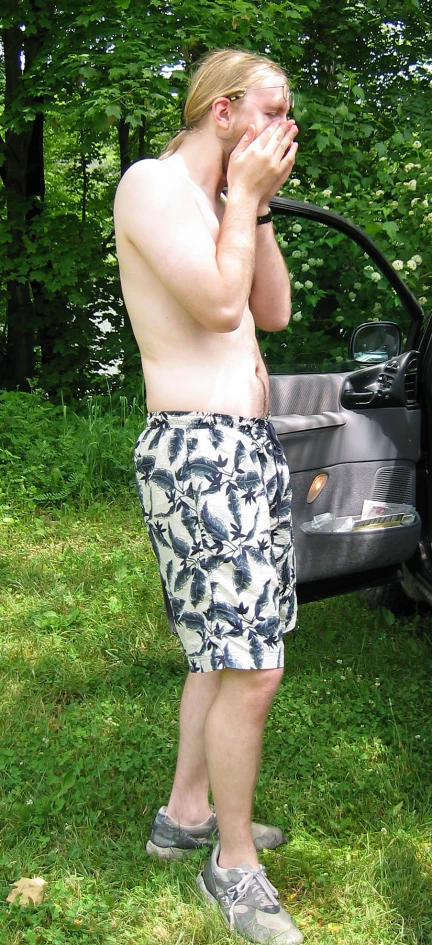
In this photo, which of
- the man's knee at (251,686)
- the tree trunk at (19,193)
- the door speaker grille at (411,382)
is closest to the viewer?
the man's knee at (251,686)

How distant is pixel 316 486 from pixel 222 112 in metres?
1.27

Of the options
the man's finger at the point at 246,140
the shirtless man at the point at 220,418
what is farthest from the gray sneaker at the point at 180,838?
the man's finger at the point at 246,140

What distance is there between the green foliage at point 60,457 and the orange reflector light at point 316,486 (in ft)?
9.33

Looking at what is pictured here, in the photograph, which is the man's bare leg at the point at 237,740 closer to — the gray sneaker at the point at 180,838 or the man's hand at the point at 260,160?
the gray sneaker at the point at 180,838

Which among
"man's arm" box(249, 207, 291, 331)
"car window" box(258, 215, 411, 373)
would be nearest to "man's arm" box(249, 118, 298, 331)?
"man's arm" box(249, 207, 291, 331)

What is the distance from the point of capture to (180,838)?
2.48 metres

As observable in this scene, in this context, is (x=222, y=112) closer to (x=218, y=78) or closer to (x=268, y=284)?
(x=218, y=78)

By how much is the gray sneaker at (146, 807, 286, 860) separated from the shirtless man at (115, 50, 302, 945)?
11.8 inches

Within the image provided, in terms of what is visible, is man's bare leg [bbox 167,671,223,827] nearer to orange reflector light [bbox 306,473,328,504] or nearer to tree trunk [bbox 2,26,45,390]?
orange reflector light [bbox 306,473,328,504]

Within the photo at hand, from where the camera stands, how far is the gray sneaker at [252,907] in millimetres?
2098

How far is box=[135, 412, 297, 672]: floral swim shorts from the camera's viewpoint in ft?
6.64

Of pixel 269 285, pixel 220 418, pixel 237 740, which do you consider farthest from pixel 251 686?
pixel 269 285

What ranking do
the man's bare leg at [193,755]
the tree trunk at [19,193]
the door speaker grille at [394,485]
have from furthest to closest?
the tree trunk at [19,193]
the door speaker grille at [394,485]
the man's bare leg at [193,755]

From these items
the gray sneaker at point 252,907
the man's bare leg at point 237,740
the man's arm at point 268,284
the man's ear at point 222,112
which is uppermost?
the man's ear at point 222,112
